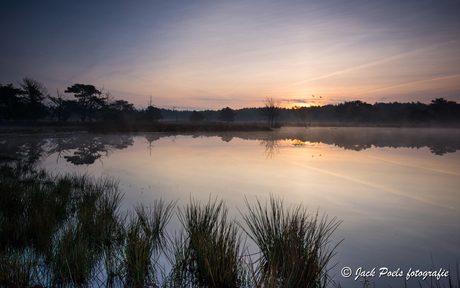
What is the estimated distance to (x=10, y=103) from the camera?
44656 millimetres

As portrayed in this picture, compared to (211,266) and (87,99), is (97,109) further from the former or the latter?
(211,266)

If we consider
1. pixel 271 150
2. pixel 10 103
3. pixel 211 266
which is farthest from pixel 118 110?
pixel 211 266

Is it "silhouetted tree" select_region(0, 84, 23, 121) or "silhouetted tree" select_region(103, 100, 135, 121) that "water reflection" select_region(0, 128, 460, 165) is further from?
"silhouetted tree" select_region(0, 84, 23, 121)

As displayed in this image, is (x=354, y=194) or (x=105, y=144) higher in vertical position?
(x=105, y=144)

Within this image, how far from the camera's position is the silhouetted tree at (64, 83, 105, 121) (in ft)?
175

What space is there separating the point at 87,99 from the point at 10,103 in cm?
1367

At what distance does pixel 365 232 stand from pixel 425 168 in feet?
27.7

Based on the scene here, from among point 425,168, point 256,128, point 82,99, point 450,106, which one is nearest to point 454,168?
point 425,168

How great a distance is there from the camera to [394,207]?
18.6 ft

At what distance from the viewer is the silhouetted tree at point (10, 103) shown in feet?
143

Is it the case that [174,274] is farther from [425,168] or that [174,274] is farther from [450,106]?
[450,106]

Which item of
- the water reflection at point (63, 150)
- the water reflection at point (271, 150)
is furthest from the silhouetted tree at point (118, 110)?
the water reflection at point (271, 150)

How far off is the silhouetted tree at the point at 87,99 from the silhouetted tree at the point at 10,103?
30.2ft

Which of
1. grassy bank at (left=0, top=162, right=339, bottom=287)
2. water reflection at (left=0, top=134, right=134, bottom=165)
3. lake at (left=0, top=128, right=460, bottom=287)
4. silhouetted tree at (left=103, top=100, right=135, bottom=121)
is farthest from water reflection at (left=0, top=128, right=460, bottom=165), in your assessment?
silhouetted tree at (left=103, top=100, right=135, bottom=121)
